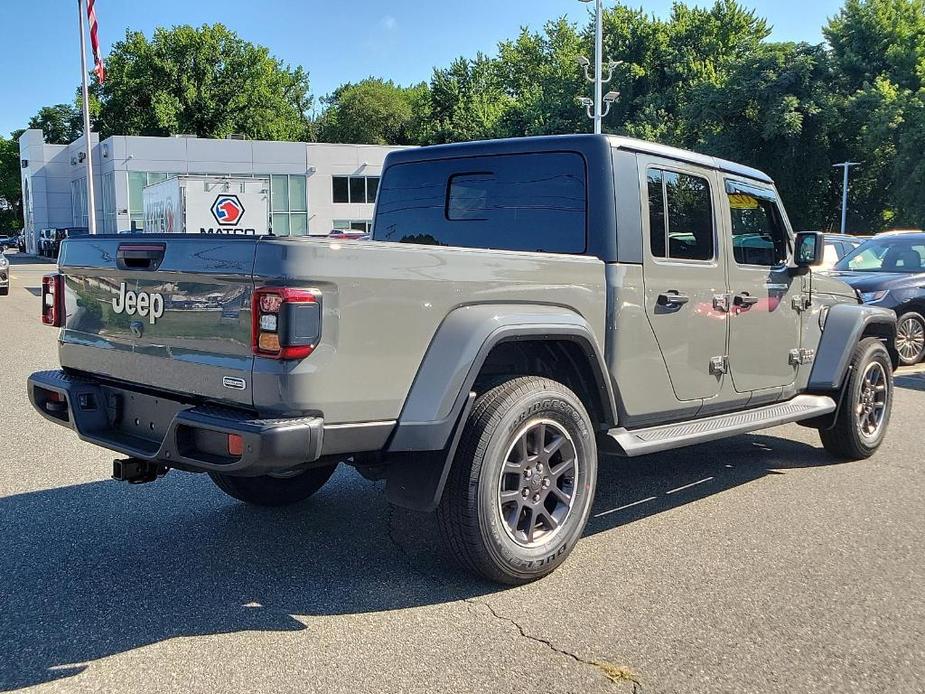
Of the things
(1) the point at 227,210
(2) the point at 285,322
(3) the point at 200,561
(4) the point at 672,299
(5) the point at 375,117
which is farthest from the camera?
(5) the point at 375,117

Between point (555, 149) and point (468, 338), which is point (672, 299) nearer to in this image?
point (555, 149)

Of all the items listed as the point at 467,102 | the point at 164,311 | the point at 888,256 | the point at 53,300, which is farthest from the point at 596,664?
the point at 467,102

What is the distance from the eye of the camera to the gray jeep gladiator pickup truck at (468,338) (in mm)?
3115

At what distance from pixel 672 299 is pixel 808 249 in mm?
1490

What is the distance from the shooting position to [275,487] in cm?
473

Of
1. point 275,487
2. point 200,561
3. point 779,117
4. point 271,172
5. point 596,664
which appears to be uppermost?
point 779,117

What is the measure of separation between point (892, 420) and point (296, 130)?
7101 centimetres

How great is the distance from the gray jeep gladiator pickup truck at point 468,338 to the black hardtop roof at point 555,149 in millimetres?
13

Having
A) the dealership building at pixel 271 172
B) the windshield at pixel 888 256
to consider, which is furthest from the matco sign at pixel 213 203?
the windshield at pixel 888 256

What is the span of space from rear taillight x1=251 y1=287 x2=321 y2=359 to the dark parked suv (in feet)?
28.8

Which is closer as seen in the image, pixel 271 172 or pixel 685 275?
pixel 685 275

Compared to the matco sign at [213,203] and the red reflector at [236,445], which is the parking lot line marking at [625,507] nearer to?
the red reflector at [236,445]

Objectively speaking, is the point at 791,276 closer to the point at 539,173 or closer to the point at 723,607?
the point at 539,173

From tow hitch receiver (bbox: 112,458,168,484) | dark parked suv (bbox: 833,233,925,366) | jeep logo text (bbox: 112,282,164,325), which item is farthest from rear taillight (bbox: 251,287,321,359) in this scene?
dark parked suv (bbox: 833,233,925,366)
